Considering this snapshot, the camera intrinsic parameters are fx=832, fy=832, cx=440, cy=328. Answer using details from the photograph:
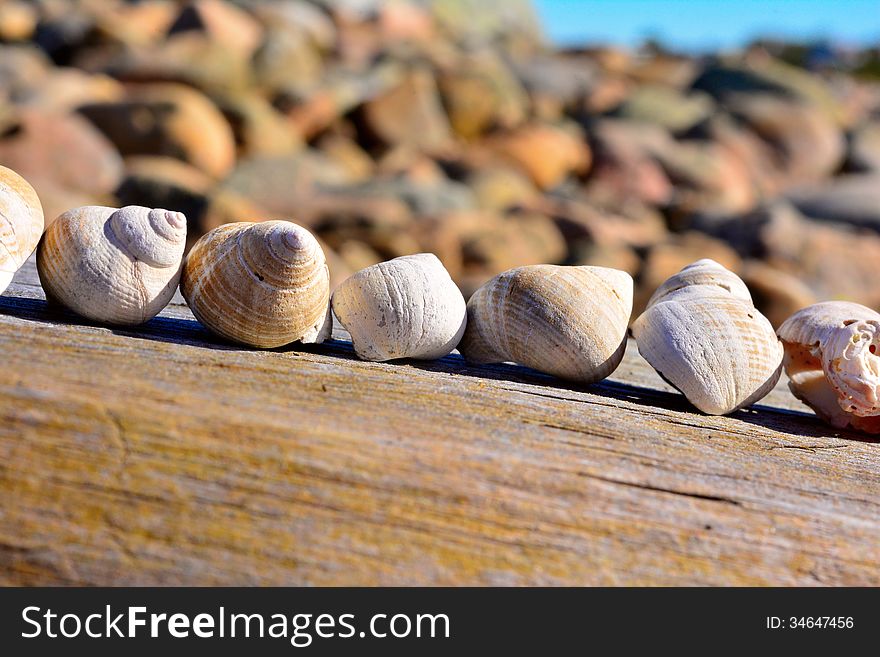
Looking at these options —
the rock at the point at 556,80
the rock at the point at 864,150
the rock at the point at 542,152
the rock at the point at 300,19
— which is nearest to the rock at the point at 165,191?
the rock at the point at 542,152

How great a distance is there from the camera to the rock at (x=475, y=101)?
12.5 m

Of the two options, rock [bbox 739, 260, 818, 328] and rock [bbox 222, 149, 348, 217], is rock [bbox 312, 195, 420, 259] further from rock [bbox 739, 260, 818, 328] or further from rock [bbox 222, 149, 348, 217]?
rock [bbox 739, 260, 818, 328]

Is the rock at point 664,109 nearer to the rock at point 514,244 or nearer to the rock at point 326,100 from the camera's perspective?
the rock at point 326,100

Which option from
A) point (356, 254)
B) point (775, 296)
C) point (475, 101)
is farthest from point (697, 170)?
point (356, 254)

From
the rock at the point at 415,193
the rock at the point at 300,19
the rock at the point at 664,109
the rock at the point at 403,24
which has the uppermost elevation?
the rock at the point at 403,24

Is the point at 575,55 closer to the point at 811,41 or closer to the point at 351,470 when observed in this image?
the point at 811,41

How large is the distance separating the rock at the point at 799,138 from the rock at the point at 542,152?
3691 millimetres

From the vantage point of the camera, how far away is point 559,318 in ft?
6.46

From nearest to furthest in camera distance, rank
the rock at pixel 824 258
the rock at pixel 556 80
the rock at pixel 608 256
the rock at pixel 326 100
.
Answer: the rock at pixel 608 256 → the rock at pixel 824 258 → the rock at pixel 326 100 → the rock at pixel 556 80

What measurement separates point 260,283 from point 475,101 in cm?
1131

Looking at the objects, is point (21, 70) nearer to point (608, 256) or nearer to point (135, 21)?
point (135, 21)

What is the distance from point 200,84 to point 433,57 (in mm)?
5294

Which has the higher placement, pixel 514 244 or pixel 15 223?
pixel 15 223

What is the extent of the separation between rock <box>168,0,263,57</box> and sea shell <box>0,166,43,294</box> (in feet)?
36.1
